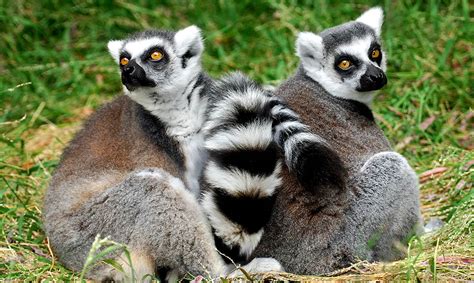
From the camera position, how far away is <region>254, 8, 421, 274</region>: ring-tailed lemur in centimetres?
492

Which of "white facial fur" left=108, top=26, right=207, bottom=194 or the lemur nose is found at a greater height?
the lemur nose

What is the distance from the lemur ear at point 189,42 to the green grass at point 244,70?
1260 millimetres

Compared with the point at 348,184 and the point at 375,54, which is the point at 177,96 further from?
the point at 375,54

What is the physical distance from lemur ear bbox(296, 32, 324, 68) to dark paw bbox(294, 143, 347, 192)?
3.02 feet

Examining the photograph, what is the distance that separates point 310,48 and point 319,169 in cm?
116

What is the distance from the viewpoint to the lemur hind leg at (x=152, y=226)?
15.6 ft

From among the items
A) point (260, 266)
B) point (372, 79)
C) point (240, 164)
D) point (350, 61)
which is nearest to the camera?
point (240, 164)

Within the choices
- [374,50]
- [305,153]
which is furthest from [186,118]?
[374,50]

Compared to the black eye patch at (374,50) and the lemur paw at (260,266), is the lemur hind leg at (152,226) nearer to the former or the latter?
the lemur paw at (260,266)

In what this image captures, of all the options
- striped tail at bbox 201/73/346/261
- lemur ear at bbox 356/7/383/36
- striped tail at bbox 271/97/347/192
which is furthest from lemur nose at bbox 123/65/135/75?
lemur ear at bbox 356/7/383/36

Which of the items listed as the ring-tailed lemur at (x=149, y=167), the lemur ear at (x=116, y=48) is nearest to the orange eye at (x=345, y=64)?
the ring-tailed lemur at (x=149, y=167)

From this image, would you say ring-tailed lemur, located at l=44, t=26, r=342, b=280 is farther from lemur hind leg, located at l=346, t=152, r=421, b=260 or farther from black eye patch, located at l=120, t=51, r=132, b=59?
lemur hind leg, located at l=346, t=152, r=421, b=260

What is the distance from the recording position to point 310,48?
5.61m

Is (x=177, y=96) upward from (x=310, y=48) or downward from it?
downward
